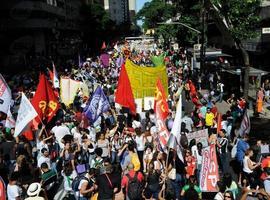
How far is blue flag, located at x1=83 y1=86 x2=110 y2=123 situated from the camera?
14.0 meters

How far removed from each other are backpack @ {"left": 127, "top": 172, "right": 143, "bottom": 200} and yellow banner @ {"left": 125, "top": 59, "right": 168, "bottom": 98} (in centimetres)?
792

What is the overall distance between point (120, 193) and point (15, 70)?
4784cm

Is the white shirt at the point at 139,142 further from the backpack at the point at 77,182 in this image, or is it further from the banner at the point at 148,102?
the banner at the point at 148,102

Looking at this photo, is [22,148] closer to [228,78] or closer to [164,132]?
[164,132]

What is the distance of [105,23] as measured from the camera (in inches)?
3991

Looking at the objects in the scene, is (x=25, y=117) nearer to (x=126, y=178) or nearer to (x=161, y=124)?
(x=161, y=124)

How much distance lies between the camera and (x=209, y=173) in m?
9.61

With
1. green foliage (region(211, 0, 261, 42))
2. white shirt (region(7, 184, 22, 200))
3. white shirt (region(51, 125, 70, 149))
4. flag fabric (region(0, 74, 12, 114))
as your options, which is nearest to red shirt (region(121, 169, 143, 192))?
white shirt (region(7, 184, 22, 200))

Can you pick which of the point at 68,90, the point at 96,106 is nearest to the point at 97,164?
the point at 96,106

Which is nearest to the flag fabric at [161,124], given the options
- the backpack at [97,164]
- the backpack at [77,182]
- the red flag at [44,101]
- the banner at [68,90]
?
the backpack at [97,164]

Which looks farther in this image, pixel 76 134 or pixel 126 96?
pixel 126 96

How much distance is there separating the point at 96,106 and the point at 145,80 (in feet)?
9.51

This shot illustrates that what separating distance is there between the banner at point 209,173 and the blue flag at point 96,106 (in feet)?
16.2

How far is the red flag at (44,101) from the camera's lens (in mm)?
13531
